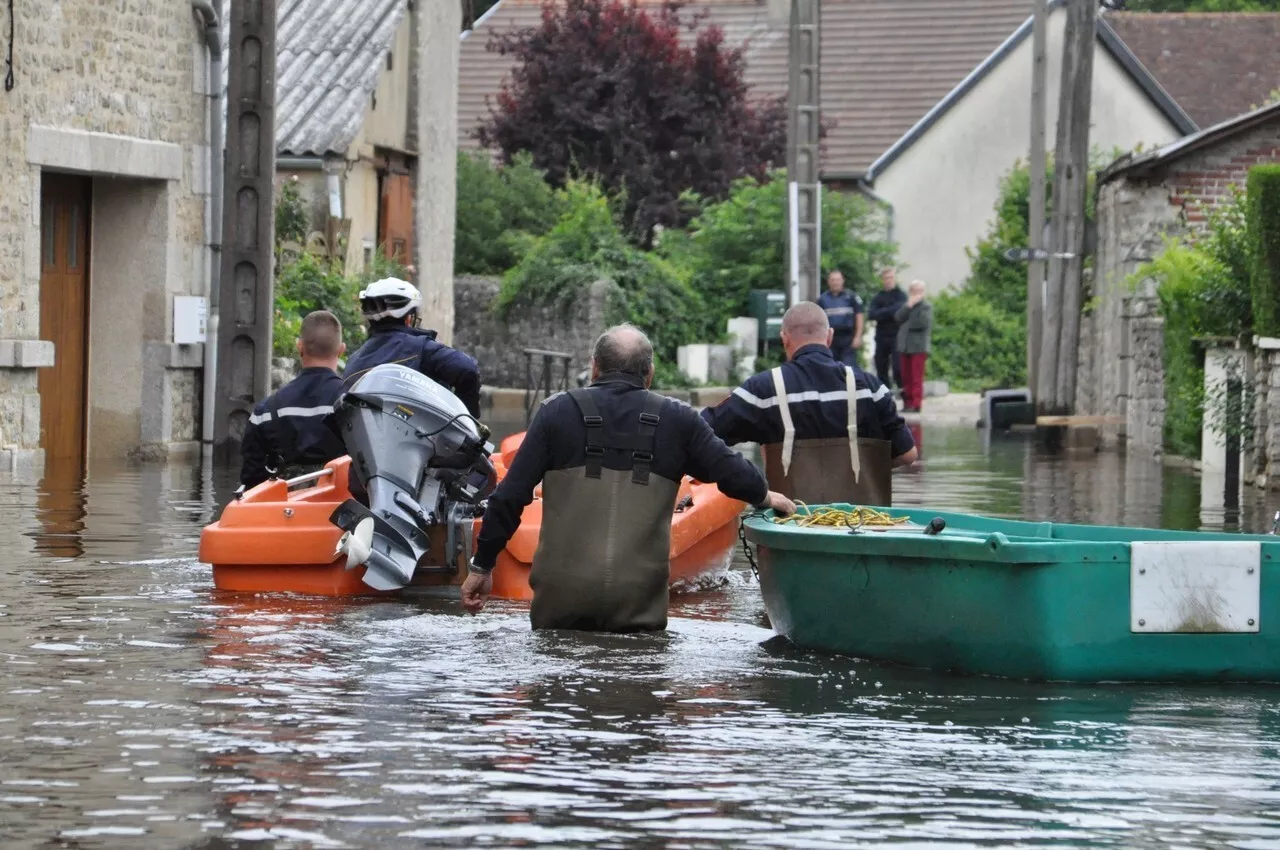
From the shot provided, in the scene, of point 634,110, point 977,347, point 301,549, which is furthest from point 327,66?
point 301,549

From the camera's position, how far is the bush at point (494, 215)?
1585 inches

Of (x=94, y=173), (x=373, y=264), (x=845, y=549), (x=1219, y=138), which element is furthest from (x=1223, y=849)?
(x=373, y=264)

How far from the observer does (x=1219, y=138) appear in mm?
27062

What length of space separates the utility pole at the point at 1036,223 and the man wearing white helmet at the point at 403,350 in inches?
727

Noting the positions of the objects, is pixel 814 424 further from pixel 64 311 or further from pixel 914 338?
pixel 914 338

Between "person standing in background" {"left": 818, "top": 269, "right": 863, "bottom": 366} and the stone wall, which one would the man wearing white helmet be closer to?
"person standing in background" {"left": 818, "top": 269, "right": 863, "bottom": 366}

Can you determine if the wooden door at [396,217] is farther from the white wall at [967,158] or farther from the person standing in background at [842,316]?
the white wall at [967,158]

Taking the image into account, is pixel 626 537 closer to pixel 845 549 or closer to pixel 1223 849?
pixel 845 549

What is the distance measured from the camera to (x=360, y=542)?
35.9 ft

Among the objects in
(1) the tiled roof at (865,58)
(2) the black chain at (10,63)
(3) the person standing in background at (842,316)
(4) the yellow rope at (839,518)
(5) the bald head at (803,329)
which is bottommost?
(4) the yellow rope at (839,518)

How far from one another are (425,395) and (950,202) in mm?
39070

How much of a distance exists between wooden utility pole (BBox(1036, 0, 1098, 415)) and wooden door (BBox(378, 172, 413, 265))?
27.7ft

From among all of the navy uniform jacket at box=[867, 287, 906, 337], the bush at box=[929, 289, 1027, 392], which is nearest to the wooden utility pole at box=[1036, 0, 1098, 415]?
the navy uniform jacket at box=[867, 287, 906, 337]

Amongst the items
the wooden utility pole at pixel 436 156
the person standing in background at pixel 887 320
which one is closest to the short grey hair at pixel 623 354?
the person standing in background at pixel 887 320
